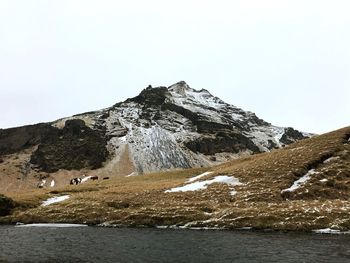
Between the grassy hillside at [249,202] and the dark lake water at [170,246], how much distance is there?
517 cm

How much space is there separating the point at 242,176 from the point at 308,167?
12.4 meters

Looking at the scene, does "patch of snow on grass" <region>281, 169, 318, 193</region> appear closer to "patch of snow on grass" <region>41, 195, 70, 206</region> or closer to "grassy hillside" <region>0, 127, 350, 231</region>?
"grassy hillside" <region>0, 127, 350, 231</region>

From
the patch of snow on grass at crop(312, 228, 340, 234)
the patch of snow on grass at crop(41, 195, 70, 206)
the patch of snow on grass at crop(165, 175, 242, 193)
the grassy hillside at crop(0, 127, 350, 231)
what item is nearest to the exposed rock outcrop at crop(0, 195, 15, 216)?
the grassy hillside at crop(0, 127, 350, 231)

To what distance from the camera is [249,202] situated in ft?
201

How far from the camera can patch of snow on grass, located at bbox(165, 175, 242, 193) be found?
238ft

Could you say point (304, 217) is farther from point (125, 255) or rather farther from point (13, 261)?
point (13, 261)

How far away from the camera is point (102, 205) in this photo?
66.2 m

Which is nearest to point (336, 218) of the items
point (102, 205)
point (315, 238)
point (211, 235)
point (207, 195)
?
point (315, 238)

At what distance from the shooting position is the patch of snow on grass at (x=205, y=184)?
7262cm

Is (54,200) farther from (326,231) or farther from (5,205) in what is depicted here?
(326,231)

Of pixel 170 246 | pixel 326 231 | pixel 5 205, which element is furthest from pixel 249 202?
pixel 5 205

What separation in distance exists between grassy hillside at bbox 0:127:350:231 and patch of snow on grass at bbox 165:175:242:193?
1.28m

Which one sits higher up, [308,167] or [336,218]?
[308,167]

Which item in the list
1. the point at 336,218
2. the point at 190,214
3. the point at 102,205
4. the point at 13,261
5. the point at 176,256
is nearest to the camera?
the point at 13,261
